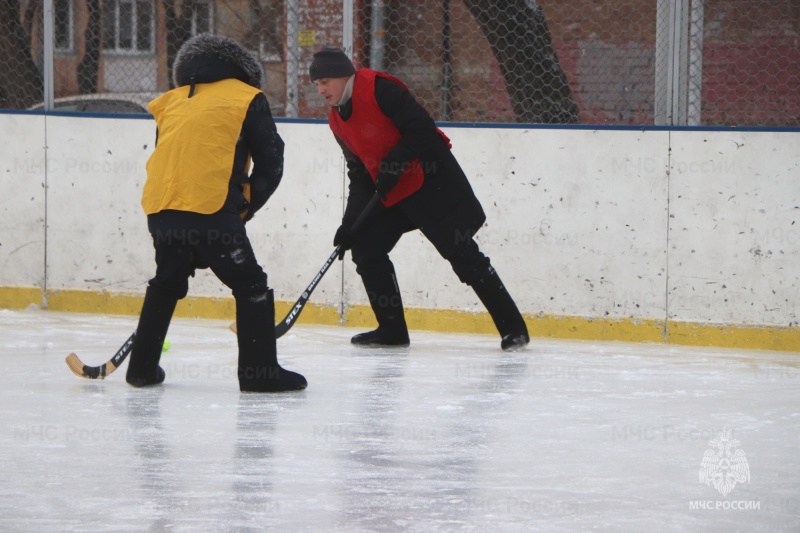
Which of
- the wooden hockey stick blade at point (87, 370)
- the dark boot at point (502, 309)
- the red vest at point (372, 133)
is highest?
the red vest at point (372, 133)

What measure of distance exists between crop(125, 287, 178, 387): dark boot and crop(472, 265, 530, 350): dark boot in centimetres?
177

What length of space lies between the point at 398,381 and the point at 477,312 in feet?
5.63

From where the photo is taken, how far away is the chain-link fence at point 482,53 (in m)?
7.13

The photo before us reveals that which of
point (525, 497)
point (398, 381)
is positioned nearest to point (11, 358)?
point (398, 381)

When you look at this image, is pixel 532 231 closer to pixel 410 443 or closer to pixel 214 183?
pixel 214 183

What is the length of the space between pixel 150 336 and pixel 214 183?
0.67m

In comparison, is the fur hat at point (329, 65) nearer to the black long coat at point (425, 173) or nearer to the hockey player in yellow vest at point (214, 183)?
the black long coat at point (425, 173)

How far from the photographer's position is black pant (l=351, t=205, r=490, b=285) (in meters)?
6.24

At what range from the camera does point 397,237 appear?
646cm

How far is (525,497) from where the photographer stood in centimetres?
357

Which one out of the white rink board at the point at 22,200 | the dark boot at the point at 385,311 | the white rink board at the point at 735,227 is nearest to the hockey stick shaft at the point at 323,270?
the dark boot at the point at 385,311

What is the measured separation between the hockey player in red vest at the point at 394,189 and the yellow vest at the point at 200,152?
1134mm

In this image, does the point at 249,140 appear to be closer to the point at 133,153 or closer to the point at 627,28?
the point at 133,153

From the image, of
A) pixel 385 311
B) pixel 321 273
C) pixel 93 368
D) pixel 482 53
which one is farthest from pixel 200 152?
pixel 482 53
